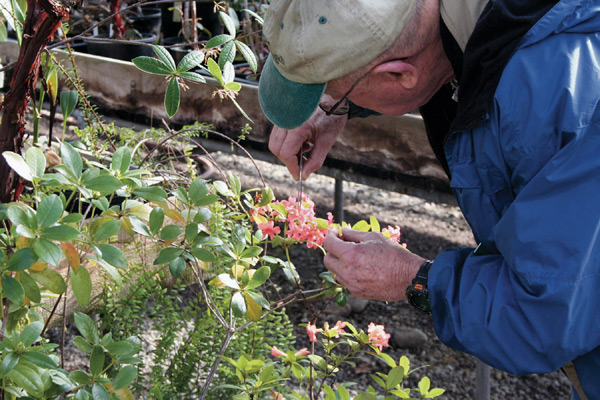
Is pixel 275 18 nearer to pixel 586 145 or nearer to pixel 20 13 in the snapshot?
pixel 586 145

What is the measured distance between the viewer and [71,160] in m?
1.28

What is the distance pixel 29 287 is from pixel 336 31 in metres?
0.73

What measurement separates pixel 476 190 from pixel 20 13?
1.13 metres

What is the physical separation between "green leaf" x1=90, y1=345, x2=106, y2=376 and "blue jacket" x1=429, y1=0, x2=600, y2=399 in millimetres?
654

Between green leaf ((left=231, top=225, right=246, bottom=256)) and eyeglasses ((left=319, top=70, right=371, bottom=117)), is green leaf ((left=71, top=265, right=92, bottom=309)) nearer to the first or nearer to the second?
green leaf ((left=231, top=225, right=246, bottom=256))

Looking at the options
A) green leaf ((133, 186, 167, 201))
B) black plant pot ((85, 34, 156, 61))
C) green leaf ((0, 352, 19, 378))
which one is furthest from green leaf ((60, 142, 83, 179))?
black plant pot ((85, 34, 156, 61))

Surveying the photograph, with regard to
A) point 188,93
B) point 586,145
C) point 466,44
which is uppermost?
point 466,44

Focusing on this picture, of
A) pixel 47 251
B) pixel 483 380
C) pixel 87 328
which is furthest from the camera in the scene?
pixel 483 380

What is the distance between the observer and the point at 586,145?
1038 millimetres

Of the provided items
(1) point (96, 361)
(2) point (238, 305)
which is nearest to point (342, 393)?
(2) point (238, 305)

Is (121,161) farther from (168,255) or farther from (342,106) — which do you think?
(342,106)

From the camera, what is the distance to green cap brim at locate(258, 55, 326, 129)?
1354 mm

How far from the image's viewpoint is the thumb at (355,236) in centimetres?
149

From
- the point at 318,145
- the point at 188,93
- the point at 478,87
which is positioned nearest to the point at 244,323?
the point at 318,145
